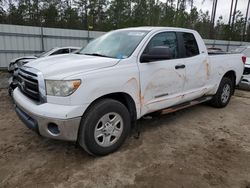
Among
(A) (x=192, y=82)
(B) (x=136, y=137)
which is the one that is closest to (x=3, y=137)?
(B) (x=136, y=137)

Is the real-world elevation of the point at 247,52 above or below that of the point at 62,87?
above

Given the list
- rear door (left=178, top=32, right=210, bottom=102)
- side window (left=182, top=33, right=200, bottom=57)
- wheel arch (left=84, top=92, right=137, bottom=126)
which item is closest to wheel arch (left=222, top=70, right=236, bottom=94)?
rear door (left=178, top=32, right=210, bottom=102)

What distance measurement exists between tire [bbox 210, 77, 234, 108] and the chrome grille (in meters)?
4.18

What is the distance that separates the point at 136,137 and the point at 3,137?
2.28 m

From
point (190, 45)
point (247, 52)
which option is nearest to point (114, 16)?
point (247, 52)

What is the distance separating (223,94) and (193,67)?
1.82m

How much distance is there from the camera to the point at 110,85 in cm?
306

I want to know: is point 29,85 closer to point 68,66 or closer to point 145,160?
point 68,66

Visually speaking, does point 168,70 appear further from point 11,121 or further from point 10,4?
point 10,4

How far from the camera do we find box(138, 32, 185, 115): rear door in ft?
11.7

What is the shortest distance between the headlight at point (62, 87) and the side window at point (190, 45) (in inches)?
95.5

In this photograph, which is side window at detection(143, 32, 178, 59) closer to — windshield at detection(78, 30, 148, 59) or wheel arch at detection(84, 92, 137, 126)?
windshield at detection(78, 30, 148, 59)

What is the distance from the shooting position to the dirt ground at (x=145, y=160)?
2.77m

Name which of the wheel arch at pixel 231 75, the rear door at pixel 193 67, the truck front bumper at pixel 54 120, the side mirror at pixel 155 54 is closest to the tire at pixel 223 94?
the wheel arch at pixel 231 75
